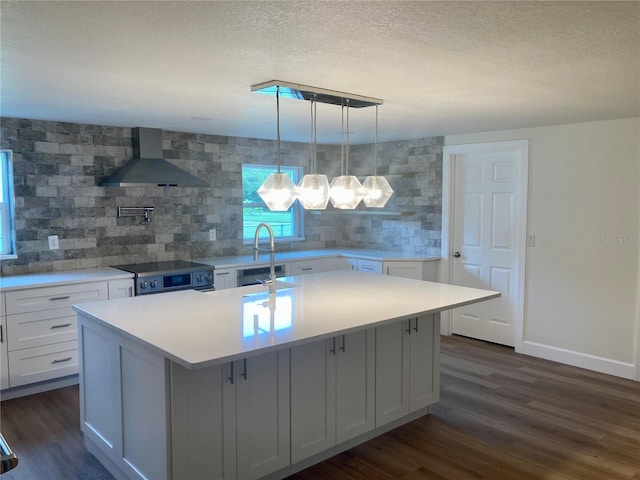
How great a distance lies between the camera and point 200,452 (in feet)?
7.67

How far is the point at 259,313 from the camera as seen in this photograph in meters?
2.77

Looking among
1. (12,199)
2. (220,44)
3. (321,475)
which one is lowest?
(321,475)

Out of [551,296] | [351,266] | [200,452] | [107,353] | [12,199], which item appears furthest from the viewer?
[351,266]

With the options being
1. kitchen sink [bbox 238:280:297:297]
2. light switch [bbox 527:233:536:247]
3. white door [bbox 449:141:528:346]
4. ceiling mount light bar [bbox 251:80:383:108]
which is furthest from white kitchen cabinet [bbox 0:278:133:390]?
light switch [bbox 527:233:536:247]

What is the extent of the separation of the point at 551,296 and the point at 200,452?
11.8ft

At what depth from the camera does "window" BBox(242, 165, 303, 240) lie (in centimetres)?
575

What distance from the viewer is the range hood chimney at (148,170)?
173 inches

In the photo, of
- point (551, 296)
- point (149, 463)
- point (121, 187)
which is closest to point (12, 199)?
point (121, 187)

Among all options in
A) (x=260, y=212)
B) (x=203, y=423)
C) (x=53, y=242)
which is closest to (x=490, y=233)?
(x=260, y=212)

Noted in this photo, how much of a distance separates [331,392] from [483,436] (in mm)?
1111

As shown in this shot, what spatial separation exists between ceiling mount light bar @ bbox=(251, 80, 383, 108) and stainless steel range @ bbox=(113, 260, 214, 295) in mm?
2068

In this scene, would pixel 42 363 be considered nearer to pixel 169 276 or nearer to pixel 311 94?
pixel 169 276

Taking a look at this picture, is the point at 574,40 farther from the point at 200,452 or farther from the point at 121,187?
the point at 121,187

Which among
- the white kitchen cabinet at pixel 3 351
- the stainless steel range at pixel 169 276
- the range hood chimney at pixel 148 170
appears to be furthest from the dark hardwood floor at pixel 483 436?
the range hood chimney at pixel 148 170
